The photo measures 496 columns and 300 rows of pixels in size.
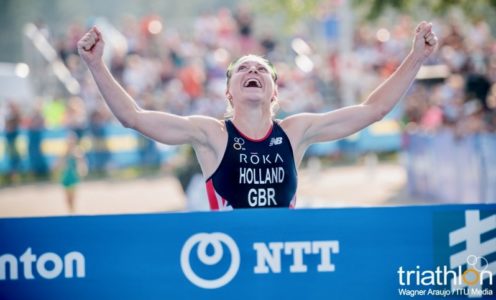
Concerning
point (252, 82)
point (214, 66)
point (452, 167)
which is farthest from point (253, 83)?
point (214, 66)

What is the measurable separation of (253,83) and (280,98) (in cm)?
1839

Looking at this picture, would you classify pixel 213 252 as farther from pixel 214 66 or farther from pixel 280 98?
pixel 214 66

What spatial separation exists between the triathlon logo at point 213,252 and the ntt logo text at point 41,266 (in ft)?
1.64

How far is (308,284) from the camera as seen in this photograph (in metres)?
4.70

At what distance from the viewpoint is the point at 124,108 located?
5.54 metres

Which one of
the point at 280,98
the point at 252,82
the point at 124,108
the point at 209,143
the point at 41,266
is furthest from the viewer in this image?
the point at 280,98

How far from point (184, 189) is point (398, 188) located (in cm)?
652

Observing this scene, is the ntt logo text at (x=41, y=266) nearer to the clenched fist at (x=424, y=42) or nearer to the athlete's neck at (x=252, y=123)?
the athlete's neck at (x=252, y=123)

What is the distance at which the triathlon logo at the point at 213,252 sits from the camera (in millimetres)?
4699

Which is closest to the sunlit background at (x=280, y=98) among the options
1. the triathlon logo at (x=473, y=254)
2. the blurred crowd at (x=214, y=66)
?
the blurred crowd at (x=214, y=66)

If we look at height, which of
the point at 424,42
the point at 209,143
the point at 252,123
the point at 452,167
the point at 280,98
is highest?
the point at 280,98

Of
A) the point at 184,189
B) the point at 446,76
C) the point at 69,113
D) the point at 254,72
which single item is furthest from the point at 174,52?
the point at 254,72

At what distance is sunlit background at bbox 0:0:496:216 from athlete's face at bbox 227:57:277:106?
33.5 feet

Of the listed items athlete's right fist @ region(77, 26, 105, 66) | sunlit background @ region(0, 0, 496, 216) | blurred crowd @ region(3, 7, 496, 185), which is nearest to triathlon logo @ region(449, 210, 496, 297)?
athlete's right fist @ region(77, 26, 105, 66)
